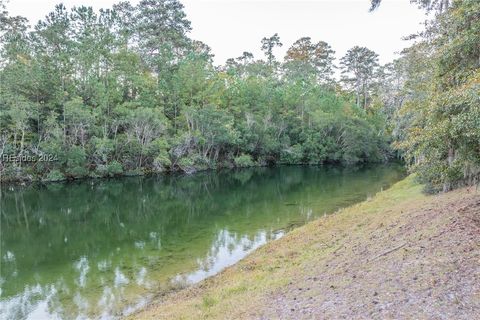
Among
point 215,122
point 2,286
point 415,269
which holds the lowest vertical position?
point 2,286

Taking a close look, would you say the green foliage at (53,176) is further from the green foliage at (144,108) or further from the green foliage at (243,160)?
the green foliage at (243,160)

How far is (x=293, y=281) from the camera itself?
9312 millimetres

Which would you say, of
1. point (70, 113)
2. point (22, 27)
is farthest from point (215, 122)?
point (22, 27)

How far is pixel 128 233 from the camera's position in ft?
69.1

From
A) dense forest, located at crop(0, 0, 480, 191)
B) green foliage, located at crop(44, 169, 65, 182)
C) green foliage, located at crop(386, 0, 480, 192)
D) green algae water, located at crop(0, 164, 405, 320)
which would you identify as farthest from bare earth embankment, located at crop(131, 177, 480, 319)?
green foliage, located at crop(44, 169, 65, 182)

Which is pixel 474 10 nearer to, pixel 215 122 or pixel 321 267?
pixel 321 267

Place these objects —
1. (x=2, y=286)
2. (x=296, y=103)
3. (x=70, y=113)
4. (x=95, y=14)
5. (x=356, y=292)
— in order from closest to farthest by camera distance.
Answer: (x=356, y=292)
(x=2, y=286)
(x=70, y=113)
(x=95, y=14)
(x=296, y=103)

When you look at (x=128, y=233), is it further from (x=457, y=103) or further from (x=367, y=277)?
(x=457, y=103)

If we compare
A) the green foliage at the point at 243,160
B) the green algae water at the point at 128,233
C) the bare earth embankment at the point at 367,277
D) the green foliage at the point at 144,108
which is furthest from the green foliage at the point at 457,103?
the green foliage at the point at 243,160

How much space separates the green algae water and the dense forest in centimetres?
521

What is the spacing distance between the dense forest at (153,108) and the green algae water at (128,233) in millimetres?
5214

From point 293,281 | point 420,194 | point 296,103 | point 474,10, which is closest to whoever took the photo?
point 293,281

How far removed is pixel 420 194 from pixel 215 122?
33.4m

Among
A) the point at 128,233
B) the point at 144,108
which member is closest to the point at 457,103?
the point at 128,233
